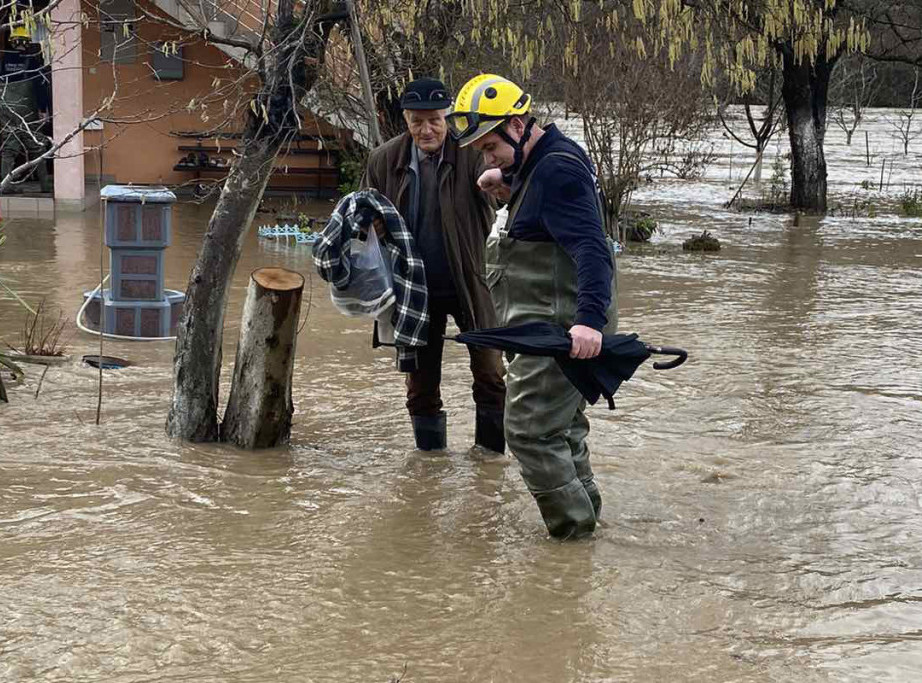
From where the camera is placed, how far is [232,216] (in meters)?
6.38

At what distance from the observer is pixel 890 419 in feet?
23.7

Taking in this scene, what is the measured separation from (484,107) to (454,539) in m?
1.65

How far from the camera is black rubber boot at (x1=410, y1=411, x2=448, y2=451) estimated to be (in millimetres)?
6355

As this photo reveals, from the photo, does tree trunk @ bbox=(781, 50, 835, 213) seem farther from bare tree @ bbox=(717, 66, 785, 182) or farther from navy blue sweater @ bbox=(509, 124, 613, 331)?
navy blue sweater @ bbox=(509, 124, 613, 331)

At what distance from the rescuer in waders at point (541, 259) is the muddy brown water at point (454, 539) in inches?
11.6

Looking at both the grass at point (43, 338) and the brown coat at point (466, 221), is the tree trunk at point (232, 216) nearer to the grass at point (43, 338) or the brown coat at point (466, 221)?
the brown coat at point (466, 221)

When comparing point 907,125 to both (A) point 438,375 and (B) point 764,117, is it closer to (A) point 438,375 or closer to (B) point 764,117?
(B) point 764,117

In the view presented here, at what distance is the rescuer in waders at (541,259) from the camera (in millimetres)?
4645

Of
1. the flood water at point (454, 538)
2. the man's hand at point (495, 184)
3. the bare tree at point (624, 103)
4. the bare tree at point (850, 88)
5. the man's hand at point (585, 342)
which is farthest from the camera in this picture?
the bare tree at point (850, 88)

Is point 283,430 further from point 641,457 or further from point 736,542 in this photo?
point 736,542

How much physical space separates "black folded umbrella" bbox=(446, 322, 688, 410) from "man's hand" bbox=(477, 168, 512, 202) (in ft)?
2.09

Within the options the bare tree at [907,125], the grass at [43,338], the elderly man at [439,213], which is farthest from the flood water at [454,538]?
the bare tree at [907,125]

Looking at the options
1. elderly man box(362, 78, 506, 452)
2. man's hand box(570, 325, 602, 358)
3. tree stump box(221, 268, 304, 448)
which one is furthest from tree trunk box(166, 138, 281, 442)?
man's hand box(570, 325, 602, 358)

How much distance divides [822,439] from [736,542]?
6.09 ft
